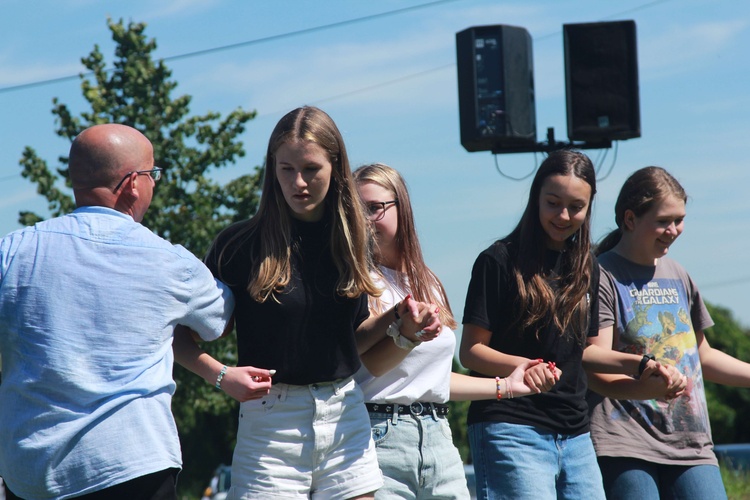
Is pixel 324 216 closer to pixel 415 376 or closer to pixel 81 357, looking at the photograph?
pixel 415 376

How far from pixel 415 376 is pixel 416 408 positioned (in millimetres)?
110

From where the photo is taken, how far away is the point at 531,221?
4074 mm

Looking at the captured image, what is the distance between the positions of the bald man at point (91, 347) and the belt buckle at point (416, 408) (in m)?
0.97

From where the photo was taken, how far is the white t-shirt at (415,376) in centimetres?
362

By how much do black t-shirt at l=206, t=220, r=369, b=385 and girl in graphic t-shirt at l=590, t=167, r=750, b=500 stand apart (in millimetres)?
1316

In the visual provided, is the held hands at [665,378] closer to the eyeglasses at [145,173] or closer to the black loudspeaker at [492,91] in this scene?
the eyeglasses at [145,173]

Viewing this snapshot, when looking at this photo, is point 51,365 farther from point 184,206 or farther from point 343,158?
point 184,206

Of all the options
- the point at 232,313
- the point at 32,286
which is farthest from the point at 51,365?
the point at 232,313

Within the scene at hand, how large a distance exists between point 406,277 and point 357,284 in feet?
1.89

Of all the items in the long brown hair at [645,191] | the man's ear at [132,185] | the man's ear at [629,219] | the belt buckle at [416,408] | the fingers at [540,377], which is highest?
the man's ear at [132,185]

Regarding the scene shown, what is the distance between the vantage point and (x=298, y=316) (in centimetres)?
324

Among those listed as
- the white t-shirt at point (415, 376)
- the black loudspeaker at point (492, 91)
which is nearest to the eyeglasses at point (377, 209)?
the white t-shirt at point (415, 376)

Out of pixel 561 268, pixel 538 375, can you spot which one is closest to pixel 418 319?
pixel 538 375

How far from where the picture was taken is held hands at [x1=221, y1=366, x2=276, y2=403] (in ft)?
10.0
